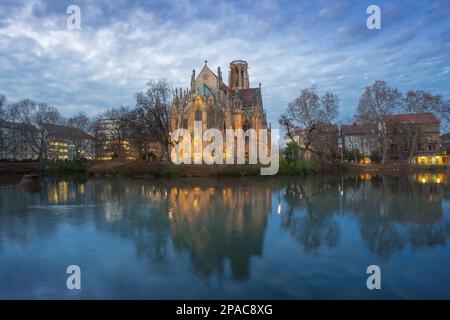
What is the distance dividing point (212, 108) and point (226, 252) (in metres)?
50.9

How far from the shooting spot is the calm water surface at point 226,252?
595 cm

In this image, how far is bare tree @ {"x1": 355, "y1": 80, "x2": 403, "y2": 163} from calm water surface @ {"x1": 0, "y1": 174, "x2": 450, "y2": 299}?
47204mm

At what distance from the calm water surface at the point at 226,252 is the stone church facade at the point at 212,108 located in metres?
44.3

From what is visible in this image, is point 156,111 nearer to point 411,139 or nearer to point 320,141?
point 320,141

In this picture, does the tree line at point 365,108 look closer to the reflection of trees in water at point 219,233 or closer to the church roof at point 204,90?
the church roof at point 204,90

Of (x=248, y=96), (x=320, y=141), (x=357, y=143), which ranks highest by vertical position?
(x=248, y=96)

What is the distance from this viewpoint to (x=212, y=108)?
189 ft

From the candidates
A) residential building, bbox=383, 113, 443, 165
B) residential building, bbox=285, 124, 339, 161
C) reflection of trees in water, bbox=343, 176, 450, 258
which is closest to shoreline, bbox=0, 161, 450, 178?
residential building, bbox=285, 124, 339, 161

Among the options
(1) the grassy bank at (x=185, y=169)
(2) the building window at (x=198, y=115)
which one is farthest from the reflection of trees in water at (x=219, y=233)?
(2) the building window at (x=198, y=115)

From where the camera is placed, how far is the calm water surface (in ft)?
19.5

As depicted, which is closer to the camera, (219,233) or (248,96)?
(219,233)

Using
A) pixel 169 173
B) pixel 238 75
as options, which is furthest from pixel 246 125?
pixel 169 173

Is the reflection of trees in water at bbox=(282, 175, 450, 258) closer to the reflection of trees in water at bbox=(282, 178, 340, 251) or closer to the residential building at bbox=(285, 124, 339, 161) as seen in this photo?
the reflection of trees in water at bbox=(282, 178, 340, 251)

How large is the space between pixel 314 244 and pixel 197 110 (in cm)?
5067
